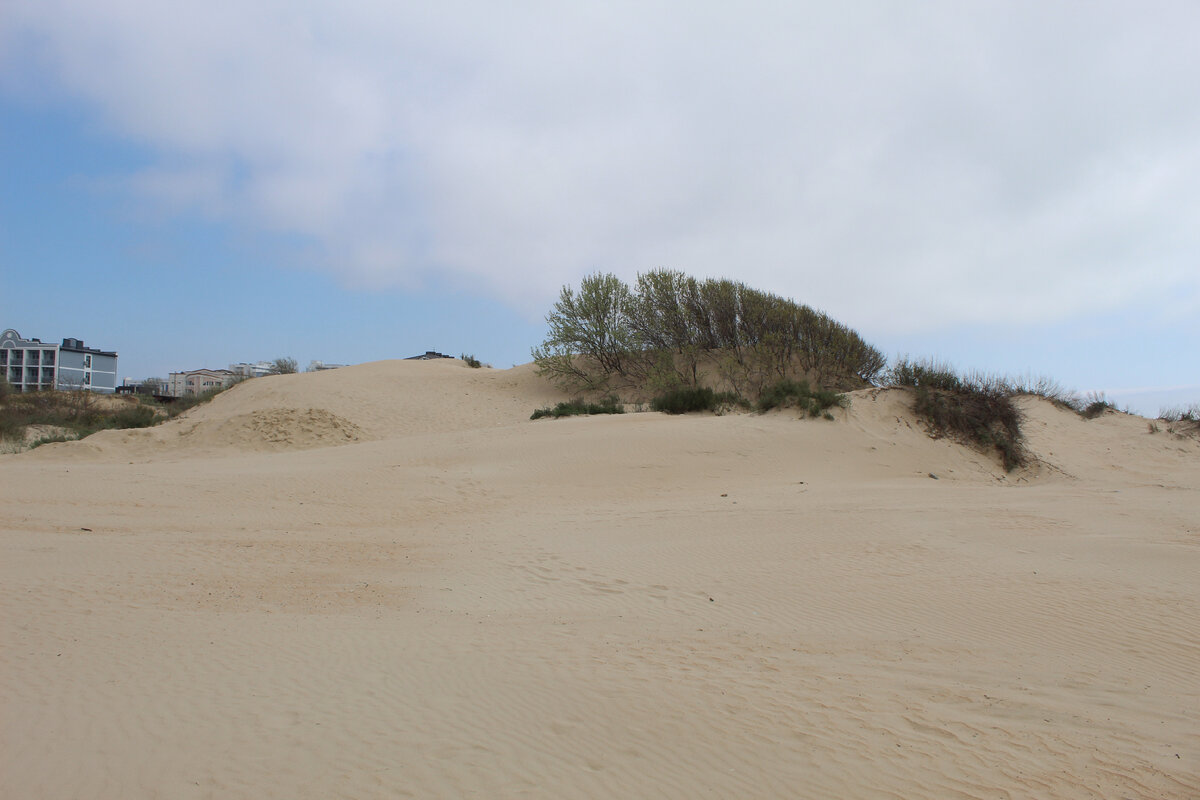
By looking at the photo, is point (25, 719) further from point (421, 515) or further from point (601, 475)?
point (601, 475)

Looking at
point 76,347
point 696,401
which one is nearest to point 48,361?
point 76,347

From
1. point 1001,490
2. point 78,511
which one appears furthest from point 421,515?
point 1001,490

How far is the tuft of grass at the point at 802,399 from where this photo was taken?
1822cm

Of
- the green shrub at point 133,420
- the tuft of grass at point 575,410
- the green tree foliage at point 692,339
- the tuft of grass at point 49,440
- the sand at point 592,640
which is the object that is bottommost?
the sand at point 592,640

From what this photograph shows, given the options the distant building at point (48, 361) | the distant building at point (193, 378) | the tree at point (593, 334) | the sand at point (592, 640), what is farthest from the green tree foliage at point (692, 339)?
the distant building at point (193, 378)

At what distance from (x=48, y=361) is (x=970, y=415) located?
7890 cm

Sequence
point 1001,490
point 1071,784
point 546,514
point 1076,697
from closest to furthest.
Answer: point 1071,784
point 1076,697
point 546,514
point 1001,490

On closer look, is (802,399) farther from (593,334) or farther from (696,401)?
(593,334)

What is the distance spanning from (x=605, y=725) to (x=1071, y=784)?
2309mm

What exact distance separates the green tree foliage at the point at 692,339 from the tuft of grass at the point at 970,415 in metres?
7.33

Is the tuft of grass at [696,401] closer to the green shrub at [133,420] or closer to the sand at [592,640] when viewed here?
the sand at [592,640]

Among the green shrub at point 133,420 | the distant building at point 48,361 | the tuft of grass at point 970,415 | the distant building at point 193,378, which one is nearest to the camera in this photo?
the tuft of grass at point 970,415

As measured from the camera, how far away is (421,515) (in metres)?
11.7

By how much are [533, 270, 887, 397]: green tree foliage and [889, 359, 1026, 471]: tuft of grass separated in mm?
7327
